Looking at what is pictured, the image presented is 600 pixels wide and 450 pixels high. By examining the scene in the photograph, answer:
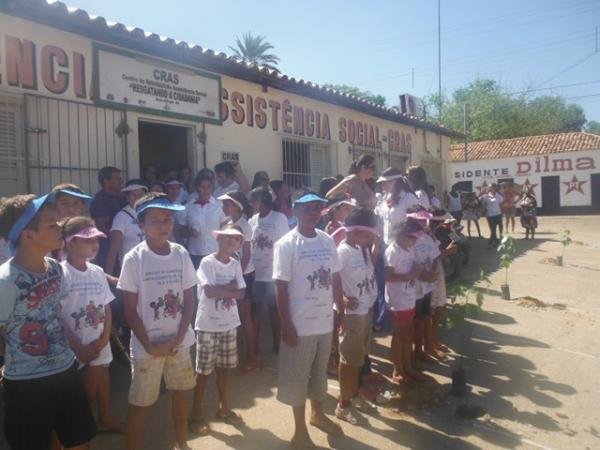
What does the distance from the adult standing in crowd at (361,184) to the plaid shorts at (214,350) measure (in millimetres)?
2135

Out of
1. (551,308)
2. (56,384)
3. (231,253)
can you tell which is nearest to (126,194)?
(231,253)

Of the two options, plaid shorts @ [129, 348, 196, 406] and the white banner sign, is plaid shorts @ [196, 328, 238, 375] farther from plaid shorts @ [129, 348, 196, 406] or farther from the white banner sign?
the white banner sign

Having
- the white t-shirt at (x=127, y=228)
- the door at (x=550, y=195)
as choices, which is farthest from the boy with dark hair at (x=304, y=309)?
the door at (x=550, y=195)

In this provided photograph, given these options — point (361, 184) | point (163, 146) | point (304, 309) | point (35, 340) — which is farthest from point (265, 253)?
point (163, 146)

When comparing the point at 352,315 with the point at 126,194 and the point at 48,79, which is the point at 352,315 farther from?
the point at 48,79

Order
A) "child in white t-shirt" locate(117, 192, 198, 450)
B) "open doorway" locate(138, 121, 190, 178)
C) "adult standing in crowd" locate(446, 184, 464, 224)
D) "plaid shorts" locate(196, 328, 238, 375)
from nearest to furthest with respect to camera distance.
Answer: "child in white t-shirt" locate(117, 192, 198, 450)
"plaid shorts" locate(196, 328, 238, 375)
"open doorway" locate(138, 121, 190, 178)
"adult standing in crowd" locate(446, 184, 464, 224)

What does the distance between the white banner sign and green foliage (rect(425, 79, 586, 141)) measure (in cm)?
3825

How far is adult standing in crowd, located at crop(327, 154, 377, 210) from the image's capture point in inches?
193

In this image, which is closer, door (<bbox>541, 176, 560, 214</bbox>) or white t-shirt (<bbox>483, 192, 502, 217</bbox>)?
white t-shirt (<bbox>483, 192, 502, 217</bbox>)

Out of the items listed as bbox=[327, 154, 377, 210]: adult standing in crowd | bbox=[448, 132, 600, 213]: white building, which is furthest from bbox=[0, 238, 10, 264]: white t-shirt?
bbox=[448, 132, 600, 213]: white building

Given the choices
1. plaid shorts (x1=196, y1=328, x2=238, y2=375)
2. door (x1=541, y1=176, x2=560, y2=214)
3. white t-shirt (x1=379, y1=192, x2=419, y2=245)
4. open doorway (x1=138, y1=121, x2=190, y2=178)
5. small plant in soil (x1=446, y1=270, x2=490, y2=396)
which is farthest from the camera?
door (x1=541, y1=176, x2=560, y2=214)

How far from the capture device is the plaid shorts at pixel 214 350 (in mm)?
3215

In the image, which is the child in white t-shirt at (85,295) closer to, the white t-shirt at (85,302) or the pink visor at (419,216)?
the white t-shirt at (85,302)

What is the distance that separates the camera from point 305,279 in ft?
9.86
